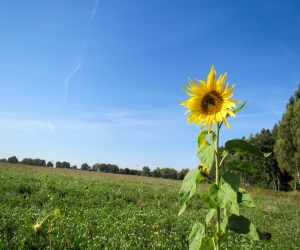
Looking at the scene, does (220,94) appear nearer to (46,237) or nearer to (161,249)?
(161,249)

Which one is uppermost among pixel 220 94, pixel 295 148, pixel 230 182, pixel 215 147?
pixel 295 148

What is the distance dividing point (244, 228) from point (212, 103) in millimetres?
863

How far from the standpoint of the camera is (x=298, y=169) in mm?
24297

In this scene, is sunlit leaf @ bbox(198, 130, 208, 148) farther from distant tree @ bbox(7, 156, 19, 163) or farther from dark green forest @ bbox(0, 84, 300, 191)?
distant tree @ bbox(7, 156, 19, 163)

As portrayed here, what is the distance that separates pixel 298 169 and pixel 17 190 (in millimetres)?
25419

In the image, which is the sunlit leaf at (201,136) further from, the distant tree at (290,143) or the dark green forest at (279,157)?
the distant tree at (290,143)

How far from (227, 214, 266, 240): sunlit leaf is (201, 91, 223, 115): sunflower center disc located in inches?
28.6

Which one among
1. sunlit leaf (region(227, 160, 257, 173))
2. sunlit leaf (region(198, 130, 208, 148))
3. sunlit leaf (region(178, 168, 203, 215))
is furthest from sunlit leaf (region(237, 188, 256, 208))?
sunlit leaf (region(198, 130, 208, 148))

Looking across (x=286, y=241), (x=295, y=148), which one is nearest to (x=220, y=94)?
(x=286, y=241)

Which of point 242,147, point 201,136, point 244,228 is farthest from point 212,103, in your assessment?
point 244,228

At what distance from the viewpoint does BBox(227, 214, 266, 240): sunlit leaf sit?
1.46 m

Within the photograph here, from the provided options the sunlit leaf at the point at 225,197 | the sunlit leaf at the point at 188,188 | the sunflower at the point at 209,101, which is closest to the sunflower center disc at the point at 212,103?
the sunflower at the point at 209,101

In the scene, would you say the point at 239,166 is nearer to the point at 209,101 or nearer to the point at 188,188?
the point at 188,188

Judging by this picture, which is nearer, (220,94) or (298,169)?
(220,94)
